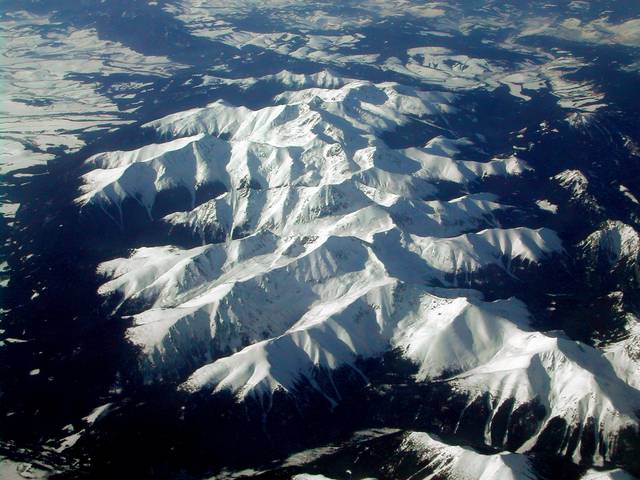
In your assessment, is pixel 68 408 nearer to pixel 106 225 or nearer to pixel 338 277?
pixel 338 277

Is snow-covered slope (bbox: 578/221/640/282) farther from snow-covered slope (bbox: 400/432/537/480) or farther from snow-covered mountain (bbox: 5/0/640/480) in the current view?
snow-covered slope (bbox: 400/432/537/480)

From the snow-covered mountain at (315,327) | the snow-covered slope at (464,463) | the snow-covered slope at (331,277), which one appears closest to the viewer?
the snow-covered slope at (464,463)

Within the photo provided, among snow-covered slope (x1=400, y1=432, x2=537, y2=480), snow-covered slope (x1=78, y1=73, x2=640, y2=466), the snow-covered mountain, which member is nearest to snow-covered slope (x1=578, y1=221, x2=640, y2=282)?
the snow-covered mountain

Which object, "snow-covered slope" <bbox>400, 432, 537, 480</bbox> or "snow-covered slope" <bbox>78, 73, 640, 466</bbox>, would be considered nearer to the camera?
"snow-covered slope" <bbox>400, 432, 537, 480</bbox>

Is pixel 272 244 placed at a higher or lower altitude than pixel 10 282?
higher

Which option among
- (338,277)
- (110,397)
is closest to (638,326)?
(338,277)

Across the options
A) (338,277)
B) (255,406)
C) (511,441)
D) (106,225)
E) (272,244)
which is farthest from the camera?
(106,225)

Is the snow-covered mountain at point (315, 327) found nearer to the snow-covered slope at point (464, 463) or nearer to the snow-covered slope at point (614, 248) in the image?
the snow-covered slope at point (464, 463)

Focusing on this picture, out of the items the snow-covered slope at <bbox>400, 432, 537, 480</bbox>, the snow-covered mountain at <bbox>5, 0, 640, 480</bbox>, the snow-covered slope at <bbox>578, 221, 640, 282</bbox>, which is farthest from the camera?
the snow-covered slope at <bbox>578, 221, 640, 282</bbox>

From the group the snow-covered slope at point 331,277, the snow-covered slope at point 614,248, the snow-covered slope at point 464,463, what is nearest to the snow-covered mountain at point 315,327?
the snow-covered slope at point 464,463

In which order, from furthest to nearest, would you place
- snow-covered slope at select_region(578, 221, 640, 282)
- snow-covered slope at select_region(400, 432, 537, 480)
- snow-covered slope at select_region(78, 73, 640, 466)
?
1. snow-covered slope at select_region(578, 221, 640, 282)
2. snow-covered slope at select_region(78, 73, 640, 466)
3. snow-covered slope at select_region(400, 432, 537, 480)

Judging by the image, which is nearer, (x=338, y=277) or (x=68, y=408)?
(x=68, y=408)
